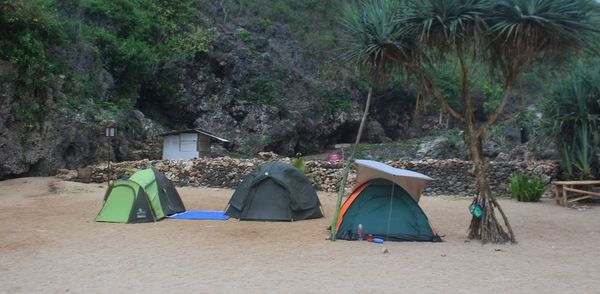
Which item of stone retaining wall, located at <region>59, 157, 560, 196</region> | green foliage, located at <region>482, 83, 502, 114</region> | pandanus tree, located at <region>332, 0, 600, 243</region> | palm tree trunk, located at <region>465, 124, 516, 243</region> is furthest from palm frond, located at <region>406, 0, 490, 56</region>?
green foliage, located at <region>482, 83, 502, 114</region>

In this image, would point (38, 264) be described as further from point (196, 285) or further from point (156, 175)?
point (156, 175)

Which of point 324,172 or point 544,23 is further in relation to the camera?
point 324,172

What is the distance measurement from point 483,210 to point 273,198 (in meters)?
4.54

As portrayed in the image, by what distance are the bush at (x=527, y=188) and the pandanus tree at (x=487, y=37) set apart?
6.86 metres

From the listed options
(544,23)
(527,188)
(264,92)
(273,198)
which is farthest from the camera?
(264,92)

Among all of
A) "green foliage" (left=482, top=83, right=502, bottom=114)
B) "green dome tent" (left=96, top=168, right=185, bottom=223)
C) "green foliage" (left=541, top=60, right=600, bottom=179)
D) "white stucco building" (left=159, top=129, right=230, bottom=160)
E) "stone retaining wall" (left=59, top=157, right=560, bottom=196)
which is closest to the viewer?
"green dome tent" (left=96, top=168, right=185, bottom=223)

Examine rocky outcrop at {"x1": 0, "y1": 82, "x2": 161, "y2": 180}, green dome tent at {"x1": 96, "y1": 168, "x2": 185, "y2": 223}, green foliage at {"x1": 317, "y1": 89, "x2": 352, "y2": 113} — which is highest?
green foliage at {"x1": 317, "y1": 89, "x2": 352, "y2": 113}

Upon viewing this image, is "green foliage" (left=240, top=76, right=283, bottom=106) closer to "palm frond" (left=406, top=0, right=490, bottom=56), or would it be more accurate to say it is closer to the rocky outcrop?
the rocky outcrop

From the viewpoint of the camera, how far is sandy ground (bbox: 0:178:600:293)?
226 inches

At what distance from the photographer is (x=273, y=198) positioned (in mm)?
11258

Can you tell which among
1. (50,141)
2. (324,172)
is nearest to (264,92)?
(50,141)

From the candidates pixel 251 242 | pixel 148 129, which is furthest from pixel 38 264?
pixel 148 129

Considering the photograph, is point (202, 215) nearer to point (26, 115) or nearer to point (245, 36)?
point (26, 115)

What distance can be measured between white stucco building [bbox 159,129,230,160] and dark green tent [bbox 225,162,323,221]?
465 inches
